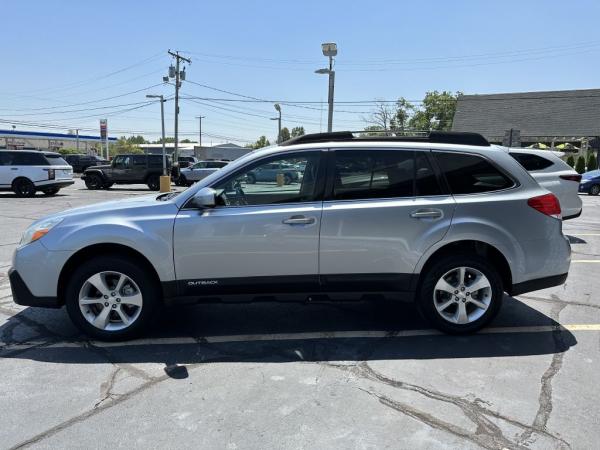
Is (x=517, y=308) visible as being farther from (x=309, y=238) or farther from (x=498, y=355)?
(x=309, y=238)

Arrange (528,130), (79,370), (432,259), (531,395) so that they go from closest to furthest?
(531,395)
(79,370)
(432,259)
(528,130)

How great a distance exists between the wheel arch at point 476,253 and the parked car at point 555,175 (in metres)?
5.16

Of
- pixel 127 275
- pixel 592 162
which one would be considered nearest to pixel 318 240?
pixel 127 275

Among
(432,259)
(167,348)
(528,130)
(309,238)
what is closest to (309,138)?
(309,238)

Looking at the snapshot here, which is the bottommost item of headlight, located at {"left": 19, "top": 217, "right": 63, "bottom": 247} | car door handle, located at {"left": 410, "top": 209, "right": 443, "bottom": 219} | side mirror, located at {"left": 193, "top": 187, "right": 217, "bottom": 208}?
headlight, located at {"left": 19, "top": 217, "right": 63, "bottom": 247}

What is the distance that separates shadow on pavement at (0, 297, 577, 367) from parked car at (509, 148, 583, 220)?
463 cm

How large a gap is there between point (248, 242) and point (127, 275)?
1058 mm

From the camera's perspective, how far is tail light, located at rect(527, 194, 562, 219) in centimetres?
433

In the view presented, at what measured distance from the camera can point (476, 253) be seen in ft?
14.4

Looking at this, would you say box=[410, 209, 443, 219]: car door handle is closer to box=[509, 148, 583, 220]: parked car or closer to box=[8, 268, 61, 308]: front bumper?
box=[8, 268, 61, 308]: front bumper

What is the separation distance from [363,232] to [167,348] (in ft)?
6.36

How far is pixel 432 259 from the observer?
434 centimetres

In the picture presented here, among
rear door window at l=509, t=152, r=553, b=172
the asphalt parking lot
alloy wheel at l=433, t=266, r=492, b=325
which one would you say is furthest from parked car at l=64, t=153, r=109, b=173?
alloy wheel at l=433, t=266, r=492, b=325

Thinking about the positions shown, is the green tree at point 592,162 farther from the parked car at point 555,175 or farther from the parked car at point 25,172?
the parked car at point 25,172
